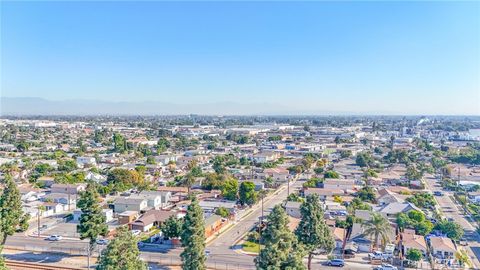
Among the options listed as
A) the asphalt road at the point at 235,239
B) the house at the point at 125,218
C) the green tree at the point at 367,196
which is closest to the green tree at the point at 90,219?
the asphalt road at the point at 235,239

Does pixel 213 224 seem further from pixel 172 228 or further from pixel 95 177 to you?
pixel 95 177

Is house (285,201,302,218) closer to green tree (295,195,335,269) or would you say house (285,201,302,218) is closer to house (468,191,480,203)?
green tree (295,195,335,269)

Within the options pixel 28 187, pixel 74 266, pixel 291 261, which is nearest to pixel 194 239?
pixel 291 261

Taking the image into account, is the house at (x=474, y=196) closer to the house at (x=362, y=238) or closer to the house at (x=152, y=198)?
Result: the house at (x=362, y=238)

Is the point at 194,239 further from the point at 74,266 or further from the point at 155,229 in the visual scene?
the point at 155,229

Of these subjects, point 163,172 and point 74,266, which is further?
point 163,172
